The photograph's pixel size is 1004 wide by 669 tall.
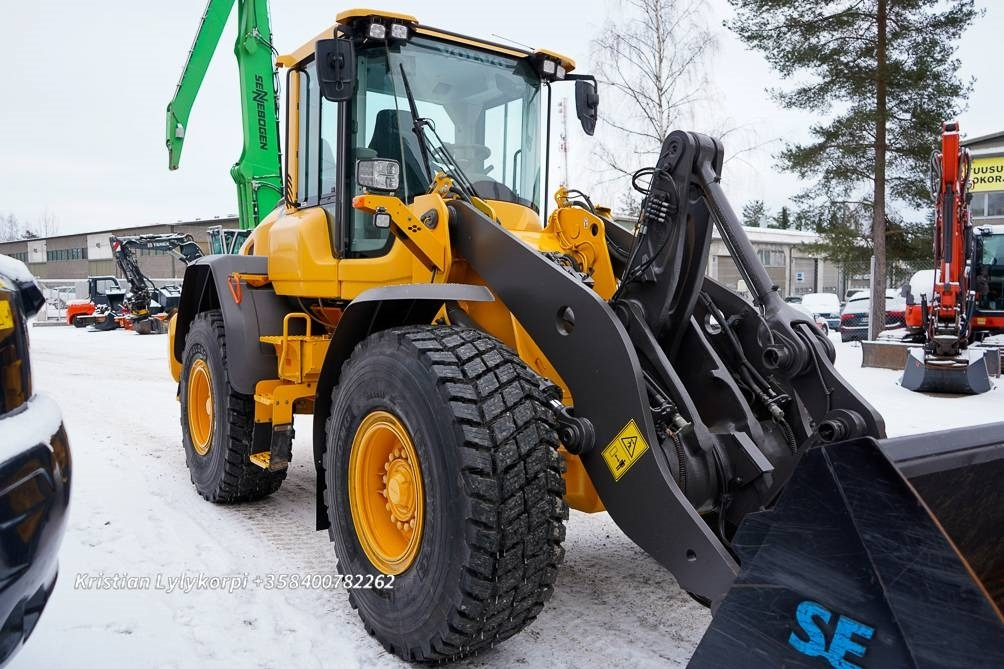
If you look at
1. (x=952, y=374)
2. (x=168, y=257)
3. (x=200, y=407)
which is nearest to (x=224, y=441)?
(x=200, y=407)

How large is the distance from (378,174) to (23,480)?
6.80ft

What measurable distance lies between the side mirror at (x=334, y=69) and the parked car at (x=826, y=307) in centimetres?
2384

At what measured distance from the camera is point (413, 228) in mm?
3391

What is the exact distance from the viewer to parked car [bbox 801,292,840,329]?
24953mm

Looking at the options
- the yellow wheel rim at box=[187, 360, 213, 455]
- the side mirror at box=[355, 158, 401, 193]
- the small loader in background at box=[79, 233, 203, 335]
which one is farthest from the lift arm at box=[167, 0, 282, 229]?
the small loader in background at box=[79, 233, 203, 335]

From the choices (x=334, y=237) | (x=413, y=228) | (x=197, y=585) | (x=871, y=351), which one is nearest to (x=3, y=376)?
(x=413, y=228)

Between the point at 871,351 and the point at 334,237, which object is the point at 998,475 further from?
the point at 871,351

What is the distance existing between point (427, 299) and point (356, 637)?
142 centimetres

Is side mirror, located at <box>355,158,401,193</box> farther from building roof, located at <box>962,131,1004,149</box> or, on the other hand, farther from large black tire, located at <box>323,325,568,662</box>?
building roof, located at <box>962,131,1004,149</box>

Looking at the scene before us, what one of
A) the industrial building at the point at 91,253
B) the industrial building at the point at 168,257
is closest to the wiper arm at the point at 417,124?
the industrial building at the point at 168,257

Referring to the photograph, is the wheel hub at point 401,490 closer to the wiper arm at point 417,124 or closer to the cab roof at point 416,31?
the wiper arm at point 417,124

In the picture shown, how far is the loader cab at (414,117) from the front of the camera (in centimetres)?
388

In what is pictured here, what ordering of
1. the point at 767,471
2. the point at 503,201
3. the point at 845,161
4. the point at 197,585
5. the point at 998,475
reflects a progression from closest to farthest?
the point at 998,475 < the point at 767,471 < the point at 197,585 < the point at 503,201 < the point at 845,161

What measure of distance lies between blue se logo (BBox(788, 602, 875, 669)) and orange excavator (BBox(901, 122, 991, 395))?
33.1 feet
